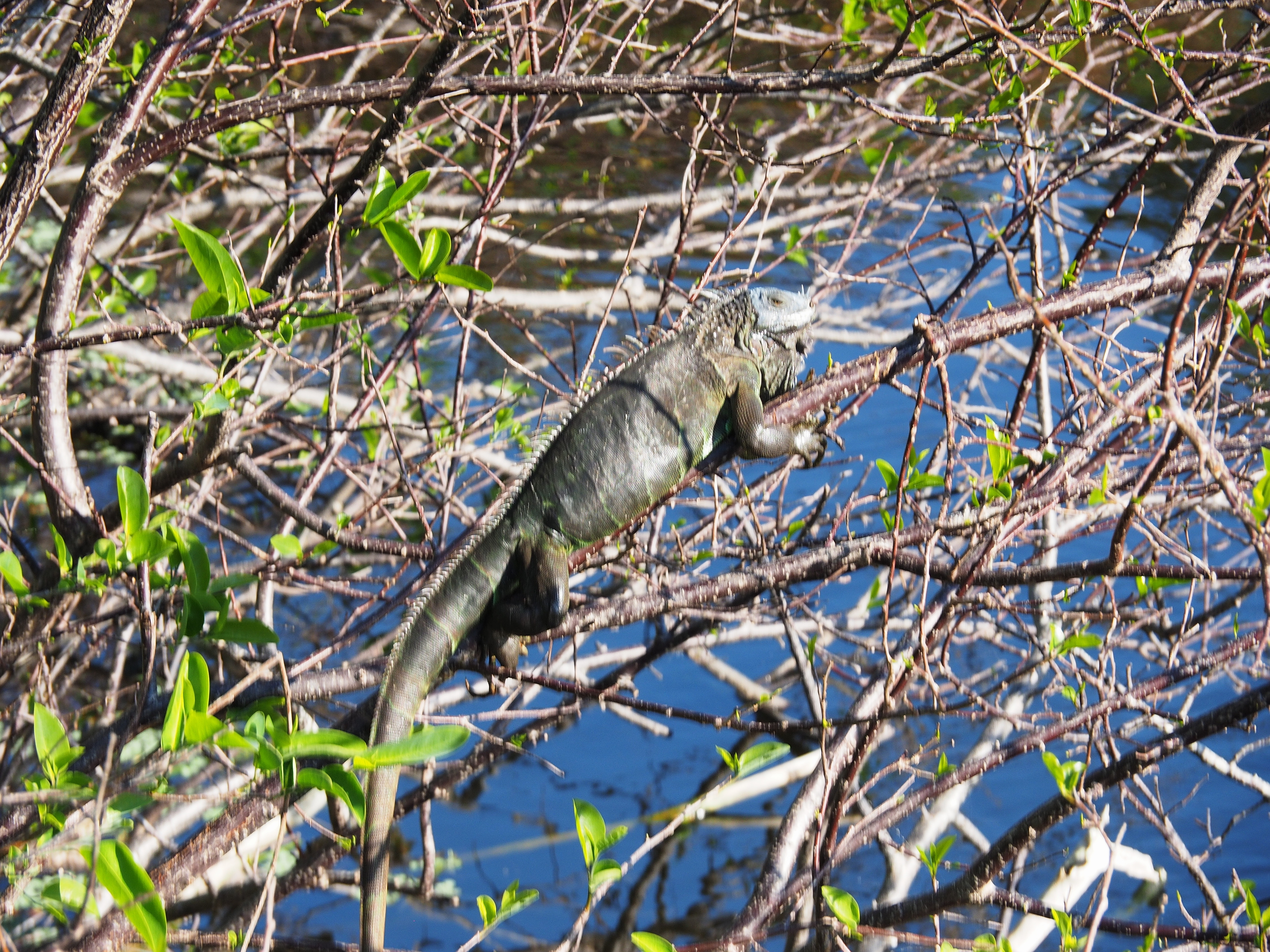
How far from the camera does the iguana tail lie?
7.10 feet

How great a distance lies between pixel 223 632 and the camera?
1948 millimetres

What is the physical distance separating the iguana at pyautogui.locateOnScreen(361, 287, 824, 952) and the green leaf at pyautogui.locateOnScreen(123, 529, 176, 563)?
22.3 inches

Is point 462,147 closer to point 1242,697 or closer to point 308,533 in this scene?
point 308,533

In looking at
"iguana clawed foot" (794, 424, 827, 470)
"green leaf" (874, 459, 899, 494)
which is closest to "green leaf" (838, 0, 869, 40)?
"iguana clawed foot" (794, 424, 827, 470)

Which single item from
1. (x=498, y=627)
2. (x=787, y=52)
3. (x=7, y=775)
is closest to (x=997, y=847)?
(x=498, y=627)

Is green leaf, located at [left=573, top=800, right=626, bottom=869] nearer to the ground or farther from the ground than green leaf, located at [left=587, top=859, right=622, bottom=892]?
farther from the ground

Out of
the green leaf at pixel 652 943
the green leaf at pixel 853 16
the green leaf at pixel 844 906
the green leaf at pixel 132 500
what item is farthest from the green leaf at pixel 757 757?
the green leaf at pixel 853 16

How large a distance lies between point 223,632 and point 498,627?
36.3 inches

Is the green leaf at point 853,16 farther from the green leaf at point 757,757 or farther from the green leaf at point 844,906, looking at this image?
the green leaf at point 844,906

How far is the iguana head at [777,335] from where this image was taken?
11.4 feet

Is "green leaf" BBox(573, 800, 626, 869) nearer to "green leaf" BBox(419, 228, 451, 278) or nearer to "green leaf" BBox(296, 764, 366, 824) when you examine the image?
"green leaf" BBox(296, 764, 366, 824)

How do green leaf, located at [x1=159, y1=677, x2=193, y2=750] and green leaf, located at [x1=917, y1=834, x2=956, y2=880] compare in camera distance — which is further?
green leaf, located at [x1=917, y1=834, x2=956, y2=880]

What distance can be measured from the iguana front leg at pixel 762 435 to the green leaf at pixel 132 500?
60.7 inches

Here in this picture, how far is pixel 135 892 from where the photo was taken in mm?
1555
